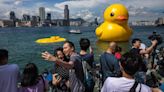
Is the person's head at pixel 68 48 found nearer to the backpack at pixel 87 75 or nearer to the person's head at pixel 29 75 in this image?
the backpack at pixel 87 75

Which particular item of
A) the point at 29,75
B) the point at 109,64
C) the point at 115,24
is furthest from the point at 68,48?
the point at 115,24

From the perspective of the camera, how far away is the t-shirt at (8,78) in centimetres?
442

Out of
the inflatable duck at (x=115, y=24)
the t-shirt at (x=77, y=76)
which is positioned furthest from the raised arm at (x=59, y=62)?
the inflatable duck at (x=115, y=24)

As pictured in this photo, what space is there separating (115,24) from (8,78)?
23.3 metres

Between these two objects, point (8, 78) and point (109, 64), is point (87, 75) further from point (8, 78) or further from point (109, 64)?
point (8, 78)

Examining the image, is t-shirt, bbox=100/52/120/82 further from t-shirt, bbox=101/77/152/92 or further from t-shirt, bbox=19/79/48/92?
t-shirt, bbox=101/77/152/92

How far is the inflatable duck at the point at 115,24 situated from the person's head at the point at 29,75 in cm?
2281

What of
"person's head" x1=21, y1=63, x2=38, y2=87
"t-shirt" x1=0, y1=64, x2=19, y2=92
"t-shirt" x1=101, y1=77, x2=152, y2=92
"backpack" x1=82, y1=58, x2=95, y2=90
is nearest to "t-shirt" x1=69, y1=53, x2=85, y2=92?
"backpack" x1=82, y1=58, x2=95, y2=90

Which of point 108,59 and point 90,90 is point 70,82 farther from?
point 108,59

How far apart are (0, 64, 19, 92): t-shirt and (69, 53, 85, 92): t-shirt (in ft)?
3.08

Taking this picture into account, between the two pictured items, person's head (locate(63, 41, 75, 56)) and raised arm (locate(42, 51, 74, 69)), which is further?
person's head (locate(63, 41, 75, 56))

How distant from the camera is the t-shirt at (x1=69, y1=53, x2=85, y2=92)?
4.91m

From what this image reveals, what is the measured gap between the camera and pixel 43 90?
472 centimetres

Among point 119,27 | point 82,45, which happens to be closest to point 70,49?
point 82,45
